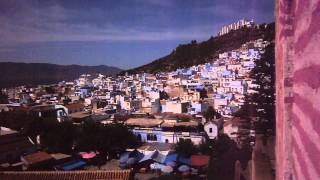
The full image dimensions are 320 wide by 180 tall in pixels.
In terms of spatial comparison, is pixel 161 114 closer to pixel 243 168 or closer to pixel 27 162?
pixel 27 162

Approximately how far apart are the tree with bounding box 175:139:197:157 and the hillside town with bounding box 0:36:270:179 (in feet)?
0.15

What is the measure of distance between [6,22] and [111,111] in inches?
119

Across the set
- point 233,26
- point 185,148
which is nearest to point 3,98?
point 185,148

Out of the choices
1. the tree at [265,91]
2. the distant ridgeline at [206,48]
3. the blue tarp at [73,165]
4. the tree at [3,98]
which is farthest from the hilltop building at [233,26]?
the tree at [3,98]

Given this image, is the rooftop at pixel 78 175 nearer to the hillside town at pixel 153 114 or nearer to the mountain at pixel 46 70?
the hillside town at pixel 153 114

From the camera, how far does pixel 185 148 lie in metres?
5.54

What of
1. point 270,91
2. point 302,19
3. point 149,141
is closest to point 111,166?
point 149,141

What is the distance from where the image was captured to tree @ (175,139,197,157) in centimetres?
539

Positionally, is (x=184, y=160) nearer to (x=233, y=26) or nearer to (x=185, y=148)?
(x=185, y=148)

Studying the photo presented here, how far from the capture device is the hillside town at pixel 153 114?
5168mm

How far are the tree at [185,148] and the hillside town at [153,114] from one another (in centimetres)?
5

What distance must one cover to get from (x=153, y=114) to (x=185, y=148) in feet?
3.96

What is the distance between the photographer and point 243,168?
152 inches

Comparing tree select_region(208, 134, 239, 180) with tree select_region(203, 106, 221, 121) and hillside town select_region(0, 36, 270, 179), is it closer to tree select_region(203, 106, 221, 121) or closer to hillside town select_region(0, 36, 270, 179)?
hillside town select_region(0, 36, 270, 179)
